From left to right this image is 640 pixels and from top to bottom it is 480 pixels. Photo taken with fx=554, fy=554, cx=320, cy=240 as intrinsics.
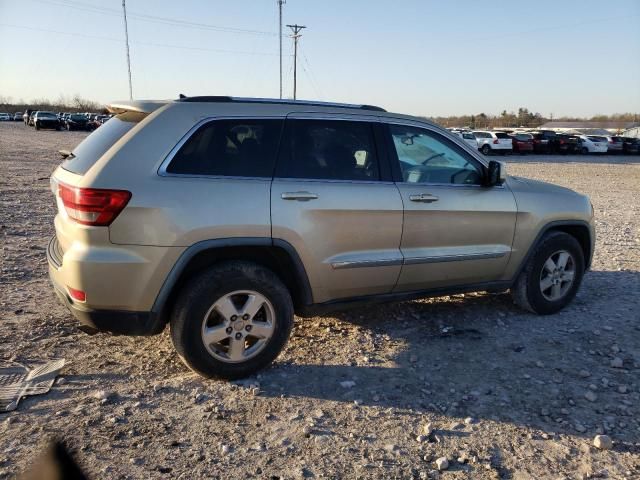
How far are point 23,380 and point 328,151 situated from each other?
101 inches

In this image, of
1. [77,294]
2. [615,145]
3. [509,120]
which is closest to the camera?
[77,294]

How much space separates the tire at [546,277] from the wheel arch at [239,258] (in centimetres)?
217

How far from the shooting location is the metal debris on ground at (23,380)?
338cm

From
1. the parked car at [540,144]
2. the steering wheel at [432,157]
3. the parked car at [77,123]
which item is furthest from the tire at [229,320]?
the parked car at [77,123]

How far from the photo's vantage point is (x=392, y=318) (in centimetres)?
495

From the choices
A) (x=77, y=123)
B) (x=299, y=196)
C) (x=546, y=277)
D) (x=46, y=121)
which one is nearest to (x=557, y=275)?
(x=546, y=277)

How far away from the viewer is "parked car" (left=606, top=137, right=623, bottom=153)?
129ft

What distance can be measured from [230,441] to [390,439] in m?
0.89

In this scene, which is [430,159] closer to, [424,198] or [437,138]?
[437,138]

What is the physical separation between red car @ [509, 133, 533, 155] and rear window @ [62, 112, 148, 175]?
34.6 m

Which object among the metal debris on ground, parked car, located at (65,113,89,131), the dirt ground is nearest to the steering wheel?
the dirt ground

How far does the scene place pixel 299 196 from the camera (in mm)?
3746

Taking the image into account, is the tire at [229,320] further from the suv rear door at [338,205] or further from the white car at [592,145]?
the white car at [592,145]

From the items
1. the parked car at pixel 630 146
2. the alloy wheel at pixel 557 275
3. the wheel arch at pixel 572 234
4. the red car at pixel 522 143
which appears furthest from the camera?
the parked car at pixel 630 146
